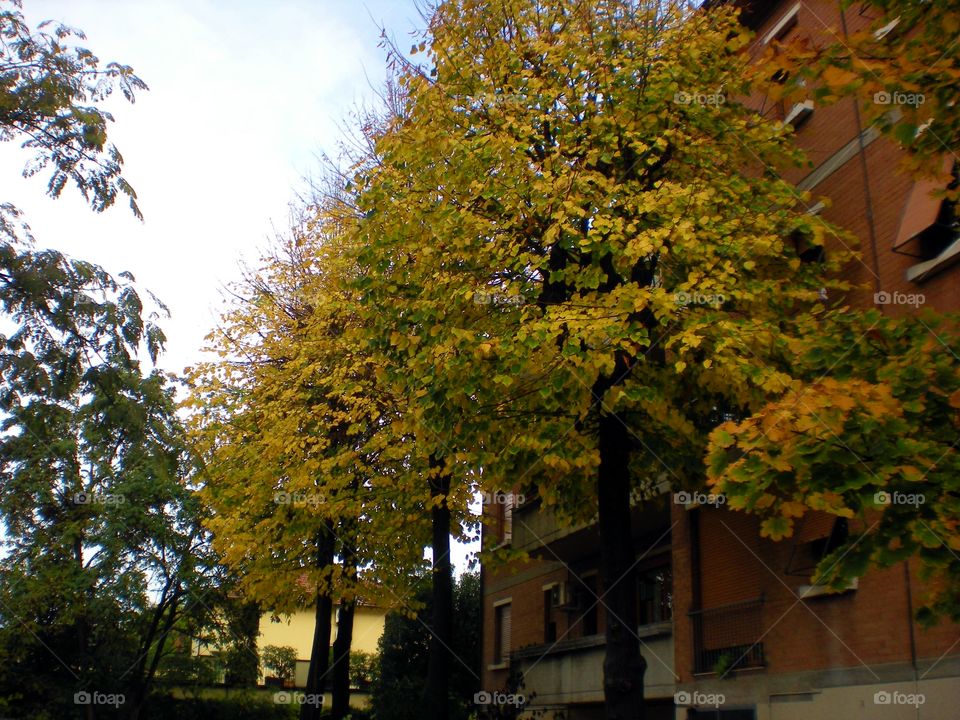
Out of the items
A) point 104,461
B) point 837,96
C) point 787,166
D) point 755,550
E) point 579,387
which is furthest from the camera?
point 104,461

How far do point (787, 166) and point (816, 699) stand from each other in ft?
24.0

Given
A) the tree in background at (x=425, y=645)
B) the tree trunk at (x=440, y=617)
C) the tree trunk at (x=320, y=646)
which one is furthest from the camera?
the tree in background at (x=425, y=645)

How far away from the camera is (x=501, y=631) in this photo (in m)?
25.3

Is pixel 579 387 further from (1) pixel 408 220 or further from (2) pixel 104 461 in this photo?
(2) pixel 104 461

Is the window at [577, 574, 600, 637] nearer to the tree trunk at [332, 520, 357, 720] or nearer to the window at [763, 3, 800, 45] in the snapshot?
the tree trunk at [332, 520, 357, 720]

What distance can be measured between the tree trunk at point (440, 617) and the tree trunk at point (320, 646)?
2.69 m

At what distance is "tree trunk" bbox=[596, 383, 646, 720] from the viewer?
1040 cm

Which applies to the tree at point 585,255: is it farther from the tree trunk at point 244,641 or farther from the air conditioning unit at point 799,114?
the tree trunk at point 244,641

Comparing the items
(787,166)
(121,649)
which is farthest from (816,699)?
(121,649)

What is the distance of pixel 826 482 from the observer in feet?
22.4

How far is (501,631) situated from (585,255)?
15896 mm

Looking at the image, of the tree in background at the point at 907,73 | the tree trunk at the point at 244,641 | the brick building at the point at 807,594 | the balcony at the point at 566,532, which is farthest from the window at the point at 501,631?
the tree in background at the point at 907,73

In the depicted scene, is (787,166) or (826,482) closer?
(826,482)

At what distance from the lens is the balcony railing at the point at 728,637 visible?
530 inches
